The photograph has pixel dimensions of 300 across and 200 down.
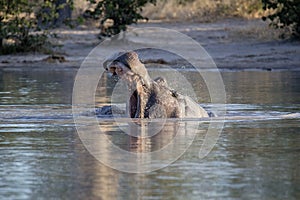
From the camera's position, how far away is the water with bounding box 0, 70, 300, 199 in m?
6.54

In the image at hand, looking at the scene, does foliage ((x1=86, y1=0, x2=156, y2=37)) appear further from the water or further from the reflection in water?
the reflection in water

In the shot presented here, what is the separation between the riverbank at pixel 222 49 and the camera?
71.7ft

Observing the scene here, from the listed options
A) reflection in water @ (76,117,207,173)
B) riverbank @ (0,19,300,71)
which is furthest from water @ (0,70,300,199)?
riverbank @ (0,19,300,71)

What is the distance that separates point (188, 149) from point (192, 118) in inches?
100

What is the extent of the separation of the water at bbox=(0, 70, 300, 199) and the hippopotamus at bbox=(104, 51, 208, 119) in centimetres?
40

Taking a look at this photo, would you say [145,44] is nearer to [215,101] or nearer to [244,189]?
[215,101]

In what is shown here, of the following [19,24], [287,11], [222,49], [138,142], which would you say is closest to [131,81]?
[138,142]

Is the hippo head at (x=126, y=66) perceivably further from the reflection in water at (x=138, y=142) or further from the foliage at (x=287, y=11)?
the foliage at (x=287, y=11)

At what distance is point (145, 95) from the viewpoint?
10.8 meters

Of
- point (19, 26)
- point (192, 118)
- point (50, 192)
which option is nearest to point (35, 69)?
point (19, 26)

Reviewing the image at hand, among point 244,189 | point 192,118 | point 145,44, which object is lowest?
point 145,44

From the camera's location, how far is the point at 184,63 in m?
22.1

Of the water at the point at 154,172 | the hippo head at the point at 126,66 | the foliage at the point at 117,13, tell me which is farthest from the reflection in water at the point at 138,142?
the foliage at the point at 117,13

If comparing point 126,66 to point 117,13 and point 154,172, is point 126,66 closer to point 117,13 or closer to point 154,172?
point 154,172
